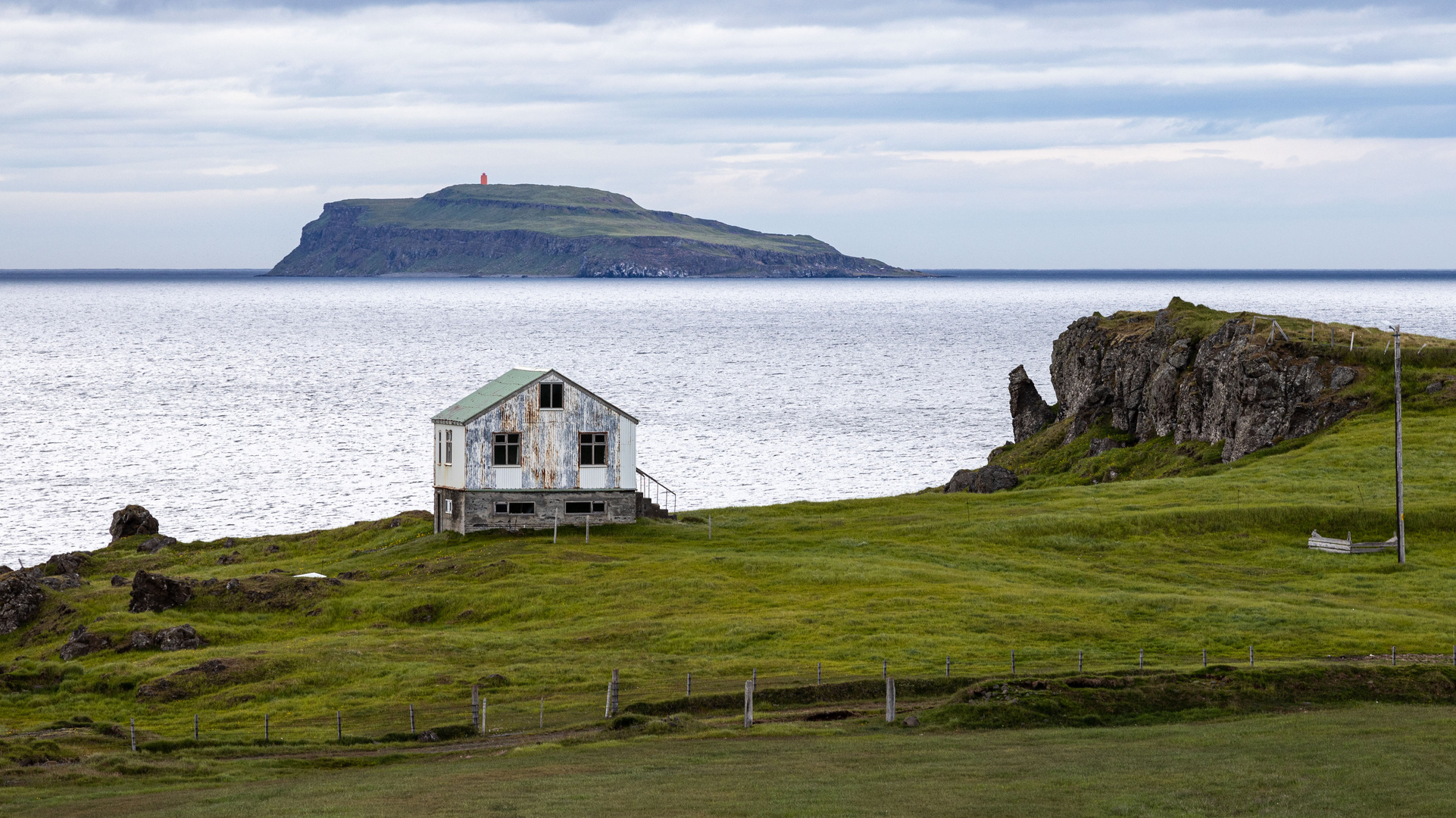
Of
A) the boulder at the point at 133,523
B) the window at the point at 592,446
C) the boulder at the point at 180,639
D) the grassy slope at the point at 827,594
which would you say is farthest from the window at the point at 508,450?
the boulder at the point at 133,523

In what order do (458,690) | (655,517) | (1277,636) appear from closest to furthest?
(458,690) → (1277,636) → (655,517)

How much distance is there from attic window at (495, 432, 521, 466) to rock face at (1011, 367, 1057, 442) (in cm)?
5840

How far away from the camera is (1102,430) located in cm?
10875

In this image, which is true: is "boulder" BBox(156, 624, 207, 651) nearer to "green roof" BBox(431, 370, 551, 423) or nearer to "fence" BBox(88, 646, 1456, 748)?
"fence" BBox(88, 646, 1456, 748)

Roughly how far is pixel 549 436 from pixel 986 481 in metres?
32.6

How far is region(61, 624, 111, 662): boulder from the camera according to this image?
58.8m

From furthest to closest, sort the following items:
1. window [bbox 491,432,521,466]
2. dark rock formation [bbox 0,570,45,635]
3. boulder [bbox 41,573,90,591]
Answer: window [bbox 491,432,521,466], boulder [bbox 41,573,90,591], dark rock formation [bbox 0,570,45,635]

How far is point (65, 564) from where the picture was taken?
77.8 meters

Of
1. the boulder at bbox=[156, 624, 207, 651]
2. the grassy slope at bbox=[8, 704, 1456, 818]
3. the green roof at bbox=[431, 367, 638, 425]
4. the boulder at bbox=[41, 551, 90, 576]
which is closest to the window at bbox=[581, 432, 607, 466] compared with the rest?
the green roof at bbox=[431, 367, 638, 425]

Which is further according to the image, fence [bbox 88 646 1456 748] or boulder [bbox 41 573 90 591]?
boulder [bbox 41 573 90 591]

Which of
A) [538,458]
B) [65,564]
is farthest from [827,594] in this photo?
[65,564]

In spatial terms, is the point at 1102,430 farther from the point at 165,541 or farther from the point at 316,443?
the point at 316,443

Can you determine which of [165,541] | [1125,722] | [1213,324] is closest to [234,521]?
[165,541]

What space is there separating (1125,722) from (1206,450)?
58244 millimetres
